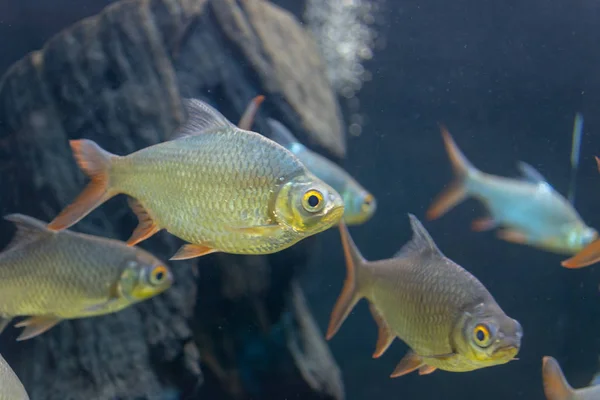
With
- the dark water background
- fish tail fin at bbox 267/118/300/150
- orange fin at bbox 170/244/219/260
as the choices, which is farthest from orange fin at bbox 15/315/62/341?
the dark water background

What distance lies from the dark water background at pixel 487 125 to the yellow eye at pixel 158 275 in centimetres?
623

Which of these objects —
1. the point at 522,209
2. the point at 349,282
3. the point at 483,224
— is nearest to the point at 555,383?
the point at 349,282

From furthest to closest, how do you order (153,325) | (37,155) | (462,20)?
(462,20) → (37,155) → (153,325)

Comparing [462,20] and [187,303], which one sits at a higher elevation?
[462,20]

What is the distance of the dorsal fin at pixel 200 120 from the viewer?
1998 millimetres

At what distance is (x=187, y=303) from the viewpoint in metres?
4.01

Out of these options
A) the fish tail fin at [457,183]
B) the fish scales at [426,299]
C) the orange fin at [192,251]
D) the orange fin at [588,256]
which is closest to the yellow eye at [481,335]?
the fish scales at [426,299]

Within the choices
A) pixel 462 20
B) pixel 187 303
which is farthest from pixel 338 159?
pixel 462 20

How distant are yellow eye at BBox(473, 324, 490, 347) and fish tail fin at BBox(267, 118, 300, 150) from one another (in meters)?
2.34

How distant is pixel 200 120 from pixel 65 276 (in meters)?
1.37

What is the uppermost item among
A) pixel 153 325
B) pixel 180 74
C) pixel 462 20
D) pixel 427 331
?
pixel 462 20

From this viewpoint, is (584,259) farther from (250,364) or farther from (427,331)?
(250,364)

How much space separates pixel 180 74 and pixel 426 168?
8356 millimetres

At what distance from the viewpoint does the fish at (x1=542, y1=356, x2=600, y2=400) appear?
7.82 ft
